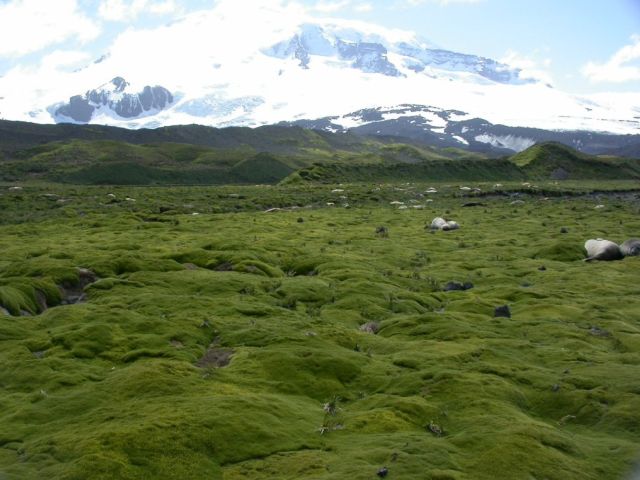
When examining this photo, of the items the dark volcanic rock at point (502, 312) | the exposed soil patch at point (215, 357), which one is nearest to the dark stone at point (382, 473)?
the exposed soil patch at point (215, 357)

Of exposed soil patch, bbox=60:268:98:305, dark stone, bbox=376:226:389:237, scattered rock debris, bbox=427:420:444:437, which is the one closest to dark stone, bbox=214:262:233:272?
exposed soil patch, bbox=60:268:98:305

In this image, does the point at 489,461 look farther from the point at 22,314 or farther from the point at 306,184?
the point at 306,184

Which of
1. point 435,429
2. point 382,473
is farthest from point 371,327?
point 382,473

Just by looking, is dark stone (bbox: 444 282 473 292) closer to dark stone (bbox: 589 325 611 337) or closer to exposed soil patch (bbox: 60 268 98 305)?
dark stone (bbox: 589 325 611 337)

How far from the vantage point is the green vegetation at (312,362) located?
2041 cm

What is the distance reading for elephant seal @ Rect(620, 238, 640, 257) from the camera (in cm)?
6462

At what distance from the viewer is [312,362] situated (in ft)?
96.0

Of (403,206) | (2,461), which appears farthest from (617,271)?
(403,206)

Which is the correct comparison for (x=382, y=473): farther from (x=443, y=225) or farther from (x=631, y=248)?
(x=443, y=225)

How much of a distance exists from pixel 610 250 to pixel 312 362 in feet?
151

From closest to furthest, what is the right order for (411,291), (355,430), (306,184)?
1. (355,430)
2. (411,291)
3. (306,184)

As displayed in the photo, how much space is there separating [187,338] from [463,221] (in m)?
72.1

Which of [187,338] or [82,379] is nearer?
[82,379]

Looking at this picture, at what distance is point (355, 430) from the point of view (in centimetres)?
Result: 2284
